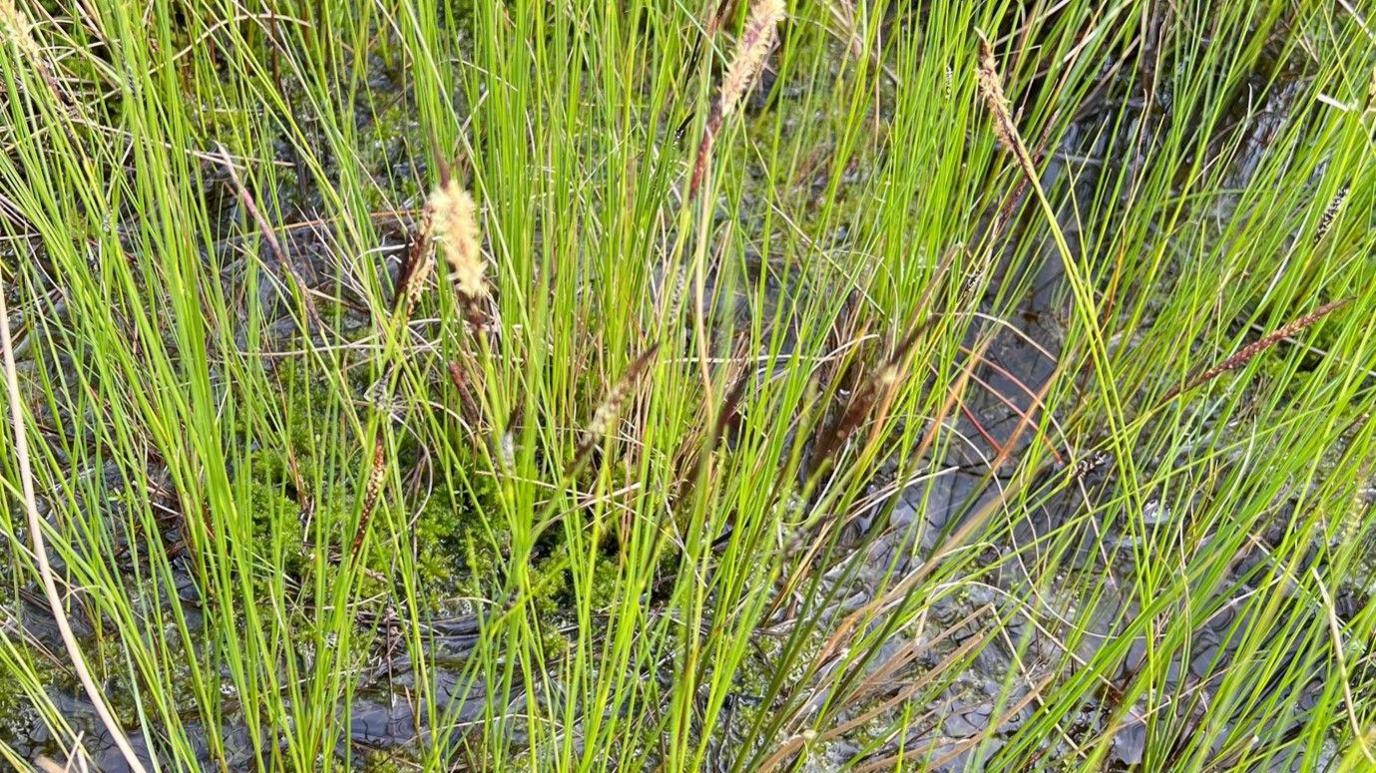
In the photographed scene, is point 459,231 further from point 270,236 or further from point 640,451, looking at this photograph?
point 640,451

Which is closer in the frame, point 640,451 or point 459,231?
point 459,231

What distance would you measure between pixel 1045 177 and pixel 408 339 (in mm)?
1216

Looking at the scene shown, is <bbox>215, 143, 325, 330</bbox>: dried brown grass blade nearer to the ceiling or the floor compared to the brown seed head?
nearer to the floor

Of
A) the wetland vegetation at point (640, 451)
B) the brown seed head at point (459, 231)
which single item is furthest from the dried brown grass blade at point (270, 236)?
the brown seed head at point (459, 231)

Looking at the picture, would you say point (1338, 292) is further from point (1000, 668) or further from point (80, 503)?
point (80, 503)

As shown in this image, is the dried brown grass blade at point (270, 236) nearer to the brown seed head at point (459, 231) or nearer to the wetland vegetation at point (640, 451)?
the wetland vegetation at point (640, 451)

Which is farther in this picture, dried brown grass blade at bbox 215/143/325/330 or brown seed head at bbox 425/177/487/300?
dried brown grass blade at bbox 215/143/325/330

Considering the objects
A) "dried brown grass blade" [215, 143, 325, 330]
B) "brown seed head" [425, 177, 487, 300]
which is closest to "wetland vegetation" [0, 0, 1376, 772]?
"dried brown grass blade" [215, 143, 325, 330]

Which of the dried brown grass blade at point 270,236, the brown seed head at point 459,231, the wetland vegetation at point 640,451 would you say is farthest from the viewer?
the wetland vegetation at point 640,451

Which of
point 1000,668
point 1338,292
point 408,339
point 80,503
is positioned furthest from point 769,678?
point 1338,292

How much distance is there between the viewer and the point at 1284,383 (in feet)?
4.53

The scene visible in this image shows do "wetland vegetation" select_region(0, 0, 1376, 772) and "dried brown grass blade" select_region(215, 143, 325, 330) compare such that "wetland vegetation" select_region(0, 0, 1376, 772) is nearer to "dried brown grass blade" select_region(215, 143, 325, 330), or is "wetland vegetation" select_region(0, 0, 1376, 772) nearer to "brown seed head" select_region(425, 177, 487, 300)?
"dried brown grass blade" select_region(215, 143, 325, 330)

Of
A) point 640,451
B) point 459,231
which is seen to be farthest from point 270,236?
point 640,451

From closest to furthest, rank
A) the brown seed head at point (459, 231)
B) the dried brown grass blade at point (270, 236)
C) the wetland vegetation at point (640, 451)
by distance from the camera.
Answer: the brown seed head at point (459, 231), the dried brown grass blade at point (270, 236), the wetland vegetation at point (640, 451)
